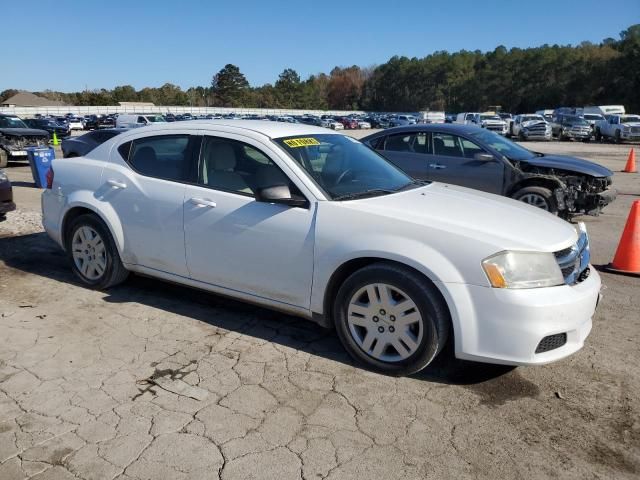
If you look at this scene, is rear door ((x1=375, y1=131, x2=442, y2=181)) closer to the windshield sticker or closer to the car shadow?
the windshield sticker

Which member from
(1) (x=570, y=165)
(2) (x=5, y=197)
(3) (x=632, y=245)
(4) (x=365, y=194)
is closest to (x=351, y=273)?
(4) (x=365, y=194)

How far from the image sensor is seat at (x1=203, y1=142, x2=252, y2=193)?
168 inches

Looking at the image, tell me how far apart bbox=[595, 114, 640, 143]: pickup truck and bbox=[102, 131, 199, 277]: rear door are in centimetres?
3667

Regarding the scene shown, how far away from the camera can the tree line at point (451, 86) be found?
80.2m

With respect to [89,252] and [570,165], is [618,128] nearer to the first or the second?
[570,165]

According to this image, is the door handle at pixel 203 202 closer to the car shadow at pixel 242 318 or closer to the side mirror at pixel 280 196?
the side mirror at pixel 280 196

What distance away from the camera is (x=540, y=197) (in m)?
8.59

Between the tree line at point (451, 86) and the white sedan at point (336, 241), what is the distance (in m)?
80.4

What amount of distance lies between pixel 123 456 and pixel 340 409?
4.00ft

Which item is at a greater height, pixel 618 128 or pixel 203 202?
pixel 203 202

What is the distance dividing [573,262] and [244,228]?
2.31 metres

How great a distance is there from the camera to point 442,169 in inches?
360

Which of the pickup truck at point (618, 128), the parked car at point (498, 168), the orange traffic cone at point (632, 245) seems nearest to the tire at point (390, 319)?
the orange traffic cone at point (632, 245)

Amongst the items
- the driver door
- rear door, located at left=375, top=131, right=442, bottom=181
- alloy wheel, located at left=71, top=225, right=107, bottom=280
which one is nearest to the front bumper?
the driver door
